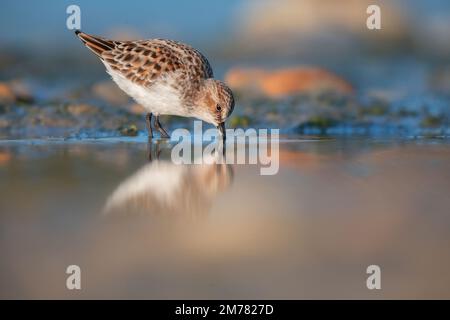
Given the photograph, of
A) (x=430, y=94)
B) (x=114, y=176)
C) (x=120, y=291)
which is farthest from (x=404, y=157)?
(x=430, y=94)

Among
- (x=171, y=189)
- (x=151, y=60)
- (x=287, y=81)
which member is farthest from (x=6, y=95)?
(x=171, y=189)

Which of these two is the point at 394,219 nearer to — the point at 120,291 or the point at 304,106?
the point at 120,291

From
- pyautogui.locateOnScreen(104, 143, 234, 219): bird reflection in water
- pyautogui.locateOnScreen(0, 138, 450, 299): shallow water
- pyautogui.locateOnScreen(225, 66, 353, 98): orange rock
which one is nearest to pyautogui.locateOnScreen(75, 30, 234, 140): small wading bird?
pyautogui.locateOnScreen(0, 138, 450, 299): shallow water

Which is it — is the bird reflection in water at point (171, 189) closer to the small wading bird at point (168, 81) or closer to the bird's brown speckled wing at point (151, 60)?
the small wading bird at point (168, 81)

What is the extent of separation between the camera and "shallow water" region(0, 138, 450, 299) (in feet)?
10.3

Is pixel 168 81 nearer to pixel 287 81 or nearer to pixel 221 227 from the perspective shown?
pixel 287 81

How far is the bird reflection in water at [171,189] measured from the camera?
4.27 metres

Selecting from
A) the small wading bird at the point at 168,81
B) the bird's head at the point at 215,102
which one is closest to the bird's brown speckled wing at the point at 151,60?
the small wading bird at the point at 168,81

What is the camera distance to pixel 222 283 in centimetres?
312

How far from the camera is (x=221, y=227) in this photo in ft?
12.8

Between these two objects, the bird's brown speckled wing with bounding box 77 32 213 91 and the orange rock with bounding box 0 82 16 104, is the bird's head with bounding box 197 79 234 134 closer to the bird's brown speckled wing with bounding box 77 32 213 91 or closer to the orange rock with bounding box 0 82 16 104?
the bird's brown speckled wing with bounding box 77 32 213 91

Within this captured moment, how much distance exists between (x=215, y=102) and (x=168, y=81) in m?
0.57

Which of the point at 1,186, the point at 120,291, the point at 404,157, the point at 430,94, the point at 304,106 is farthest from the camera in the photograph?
the point at 430,94

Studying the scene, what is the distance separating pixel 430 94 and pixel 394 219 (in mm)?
7141
